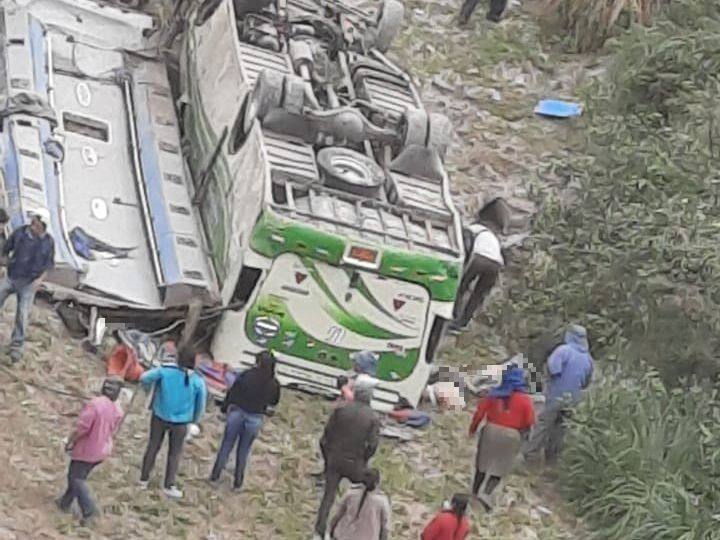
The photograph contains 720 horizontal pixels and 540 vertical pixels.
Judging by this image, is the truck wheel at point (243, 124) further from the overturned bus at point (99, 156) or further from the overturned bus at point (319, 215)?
the overturned bus at point (99, 156)

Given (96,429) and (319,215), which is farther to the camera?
(319,215)

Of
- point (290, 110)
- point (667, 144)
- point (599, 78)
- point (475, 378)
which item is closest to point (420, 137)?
point (290, 110)

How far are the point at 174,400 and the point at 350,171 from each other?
3827 mm

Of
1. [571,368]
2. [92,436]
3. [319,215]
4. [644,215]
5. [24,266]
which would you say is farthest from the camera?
[644,215]

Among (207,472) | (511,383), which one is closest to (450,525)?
(511,383)

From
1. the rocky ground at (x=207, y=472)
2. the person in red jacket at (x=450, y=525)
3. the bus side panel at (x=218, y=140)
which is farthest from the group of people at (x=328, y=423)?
the bus side panel at (x=218, y=140)

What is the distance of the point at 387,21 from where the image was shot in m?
18.5

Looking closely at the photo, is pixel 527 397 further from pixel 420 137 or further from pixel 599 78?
pixel 599 78

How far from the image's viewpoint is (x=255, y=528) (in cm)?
1238

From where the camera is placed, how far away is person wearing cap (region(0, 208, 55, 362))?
504 inches

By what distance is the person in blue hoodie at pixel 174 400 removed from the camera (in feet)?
37.4

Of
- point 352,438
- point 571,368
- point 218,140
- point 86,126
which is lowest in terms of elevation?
point 86,126

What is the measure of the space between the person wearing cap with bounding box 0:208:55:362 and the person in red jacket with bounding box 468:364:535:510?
3482 mm

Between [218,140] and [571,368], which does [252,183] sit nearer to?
[218,140]
